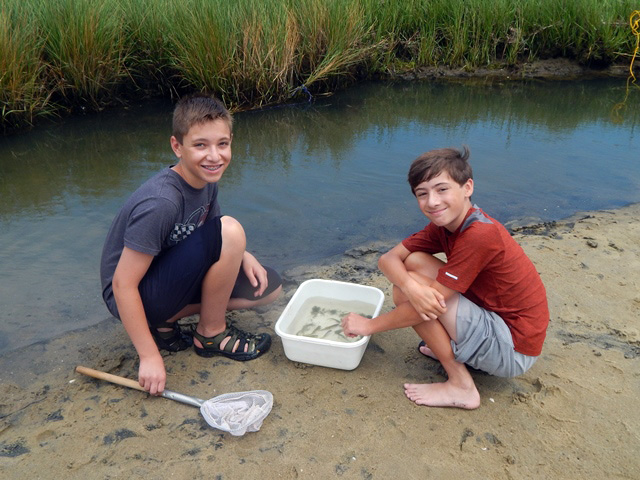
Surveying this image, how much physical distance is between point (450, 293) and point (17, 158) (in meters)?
4.58

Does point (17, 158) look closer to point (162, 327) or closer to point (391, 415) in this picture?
point (162, 327)

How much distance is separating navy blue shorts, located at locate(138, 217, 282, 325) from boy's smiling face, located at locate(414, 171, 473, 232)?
840mm

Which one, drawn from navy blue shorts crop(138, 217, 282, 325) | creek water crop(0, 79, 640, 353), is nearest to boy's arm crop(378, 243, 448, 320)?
navy blue shorts crop(138, 217, 282, 325)

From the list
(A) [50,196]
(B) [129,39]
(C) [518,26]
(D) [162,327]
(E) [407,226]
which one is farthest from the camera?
(C) [518,26]

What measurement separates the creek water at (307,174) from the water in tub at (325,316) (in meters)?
0.73

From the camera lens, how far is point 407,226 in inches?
162

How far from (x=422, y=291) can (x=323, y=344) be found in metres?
0.47

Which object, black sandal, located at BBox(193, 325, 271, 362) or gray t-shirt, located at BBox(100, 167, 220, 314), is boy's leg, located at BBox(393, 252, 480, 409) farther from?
gray t-shirt, located at BBox(100, 167, 220, 314)

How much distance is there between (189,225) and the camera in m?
2.42

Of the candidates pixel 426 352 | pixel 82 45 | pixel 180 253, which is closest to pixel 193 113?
pixel 180 253

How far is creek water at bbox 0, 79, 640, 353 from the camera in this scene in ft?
11.6

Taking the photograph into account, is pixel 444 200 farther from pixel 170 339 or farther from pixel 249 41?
pixel 249 41

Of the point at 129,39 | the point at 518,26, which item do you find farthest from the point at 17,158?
the point at 518,26

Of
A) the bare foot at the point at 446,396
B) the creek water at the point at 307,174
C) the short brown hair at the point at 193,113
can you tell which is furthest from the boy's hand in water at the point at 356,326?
the creek water at the point at 307,174
